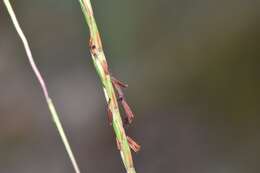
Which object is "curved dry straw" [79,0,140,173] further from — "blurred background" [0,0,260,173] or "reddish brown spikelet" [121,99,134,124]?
"blurred background" [0,0,260,173]

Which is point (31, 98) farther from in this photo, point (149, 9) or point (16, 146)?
point (149, 9)

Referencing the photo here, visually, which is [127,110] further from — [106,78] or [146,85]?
[146,85]

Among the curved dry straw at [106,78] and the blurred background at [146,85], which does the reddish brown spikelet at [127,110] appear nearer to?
the curved dry straw at [106,78]

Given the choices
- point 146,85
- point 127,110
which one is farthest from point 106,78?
point 146,85

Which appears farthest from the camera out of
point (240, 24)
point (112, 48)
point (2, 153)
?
point (2, 153)

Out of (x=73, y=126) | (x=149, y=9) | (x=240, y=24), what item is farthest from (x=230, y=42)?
(x=73, y=126)

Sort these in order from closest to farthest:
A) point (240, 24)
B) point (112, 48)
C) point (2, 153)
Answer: point (240, 24)
point (112, 48)
point (2, 153)

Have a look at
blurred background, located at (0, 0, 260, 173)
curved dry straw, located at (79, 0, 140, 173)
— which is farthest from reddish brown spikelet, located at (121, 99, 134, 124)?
blurred background, located at (0, 0, 260, 173)

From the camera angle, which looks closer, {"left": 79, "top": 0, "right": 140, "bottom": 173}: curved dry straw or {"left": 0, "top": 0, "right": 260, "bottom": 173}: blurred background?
{"left": 79, "top": 0, "right": 140, "bottom": 173}: curved dry straw

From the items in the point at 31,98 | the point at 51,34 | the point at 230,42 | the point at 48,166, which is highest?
the point at 51,34
